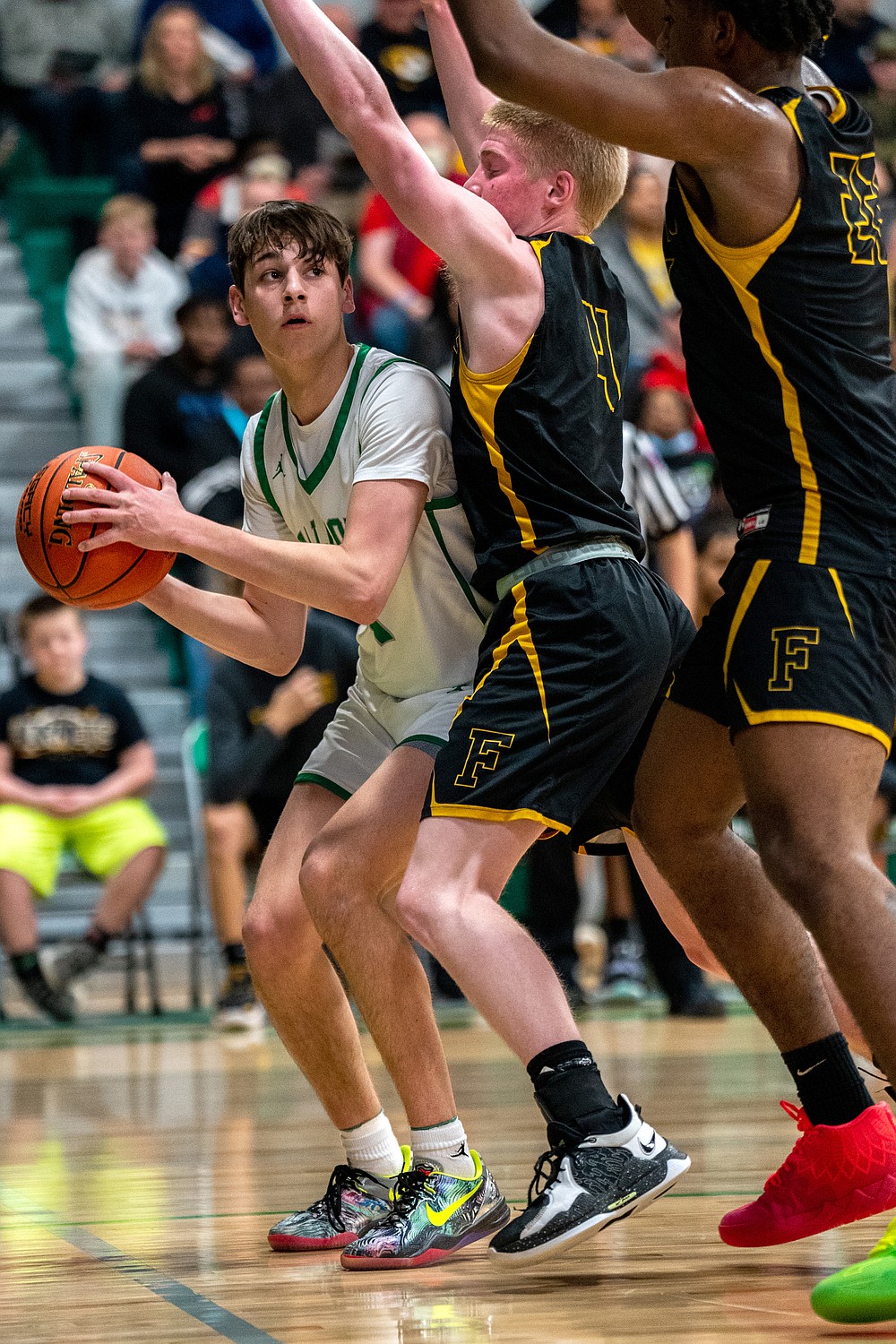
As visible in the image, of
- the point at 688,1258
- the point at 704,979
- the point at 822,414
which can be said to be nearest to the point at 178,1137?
the point at 688,1258

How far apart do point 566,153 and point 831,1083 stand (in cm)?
176

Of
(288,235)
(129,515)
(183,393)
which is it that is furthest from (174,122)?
(129,515)

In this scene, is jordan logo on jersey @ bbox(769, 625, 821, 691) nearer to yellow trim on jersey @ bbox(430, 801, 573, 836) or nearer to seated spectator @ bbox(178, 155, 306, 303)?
yellow trim on jersey @ bbox(430, 801, 573, 836)

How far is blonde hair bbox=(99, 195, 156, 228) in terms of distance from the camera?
1105cm

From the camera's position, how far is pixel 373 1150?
385cm

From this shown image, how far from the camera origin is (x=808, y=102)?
299 centimetres

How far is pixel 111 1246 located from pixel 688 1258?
111 cm

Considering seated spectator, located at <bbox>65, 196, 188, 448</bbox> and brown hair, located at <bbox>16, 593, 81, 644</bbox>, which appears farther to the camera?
seated spectator, located at <bbox>65, 196, 188, 448</bbox>

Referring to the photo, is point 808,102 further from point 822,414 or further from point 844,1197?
point 844,1197

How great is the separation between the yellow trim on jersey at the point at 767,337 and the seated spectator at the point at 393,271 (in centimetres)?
729

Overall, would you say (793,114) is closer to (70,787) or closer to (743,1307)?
(743,1307)

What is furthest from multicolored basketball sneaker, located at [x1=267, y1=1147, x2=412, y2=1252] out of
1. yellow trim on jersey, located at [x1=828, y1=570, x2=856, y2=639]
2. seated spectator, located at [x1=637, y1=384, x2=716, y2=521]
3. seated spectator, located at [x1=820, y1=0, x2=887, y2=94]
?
seated spectator, located at [x1=820, y1=0, x2=887, y2=94]

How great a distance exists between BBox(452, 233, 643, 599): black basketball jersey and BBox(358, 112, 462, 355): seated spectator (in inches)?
265

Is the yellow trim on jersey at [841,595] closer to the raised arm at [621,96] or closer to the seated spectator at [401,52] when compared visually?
the raised arm at [621,96]
